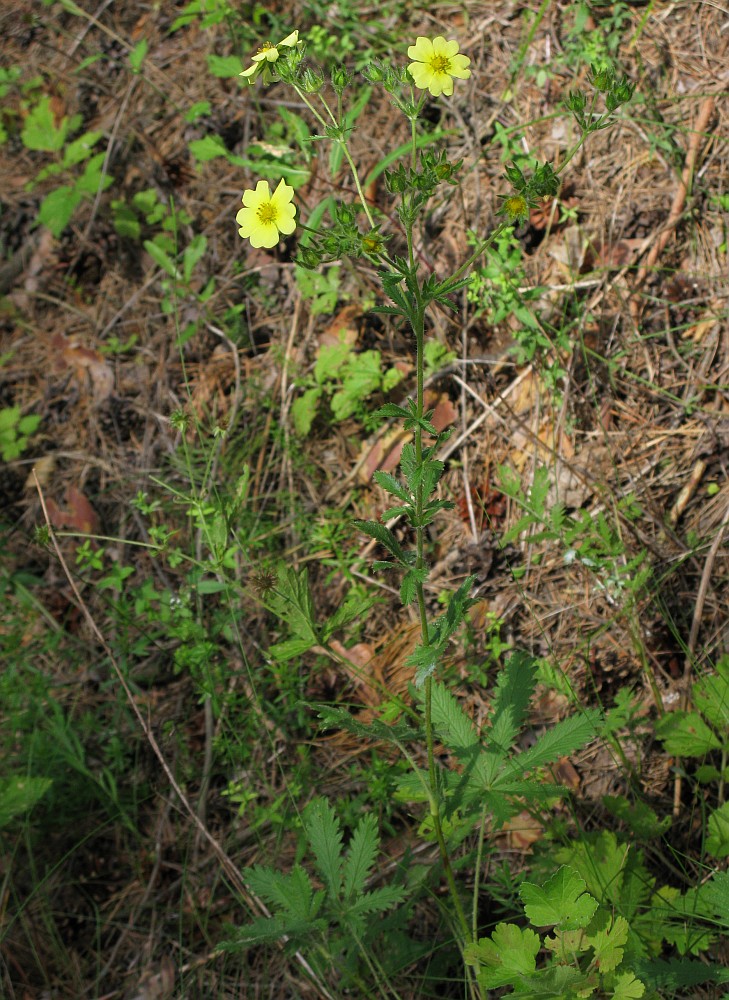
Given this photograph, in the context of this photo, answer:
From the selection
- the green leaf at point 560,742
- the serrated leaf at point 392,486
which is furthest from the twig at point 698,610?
the serrated leaf at point 392,486

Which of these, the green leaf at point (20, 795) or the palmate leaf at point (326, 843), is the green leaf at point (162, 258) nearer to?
the green leaf at point (20, 795)

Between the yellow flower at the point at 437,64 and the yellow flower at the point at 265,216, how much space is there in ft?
1.20

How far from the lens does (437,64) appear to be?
1619 millimetres

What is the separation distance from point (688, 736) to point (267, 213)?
150 cm

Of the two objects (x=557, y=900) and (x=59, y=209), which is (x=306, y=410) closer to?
(x=59, y=209)

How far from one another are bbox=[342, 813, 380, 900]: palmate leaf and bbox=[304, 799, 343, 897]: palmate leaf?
0.02 m

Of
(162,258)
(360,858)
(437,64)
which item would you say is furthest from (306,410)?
(360,858)

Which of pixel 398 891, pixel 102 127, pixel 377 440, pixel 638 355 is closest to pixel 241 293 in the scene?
pixel 377 440

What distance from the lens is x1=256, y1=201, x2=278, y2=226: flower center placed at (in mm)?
1595

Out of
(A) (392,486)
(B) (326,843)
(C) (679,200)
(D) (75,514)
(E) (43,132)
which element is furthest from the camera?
(E) (43,132)

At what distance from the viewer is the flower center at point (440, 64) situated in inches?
63.4

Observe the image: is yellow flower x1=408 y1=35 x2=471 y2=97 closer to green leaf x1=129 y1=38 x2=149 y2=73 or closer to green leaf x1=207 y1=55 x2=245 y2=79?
green leaf x1=207 y1=55 x2=245 y2=79

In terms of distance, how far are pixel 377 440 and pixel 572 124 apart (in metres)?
1.30

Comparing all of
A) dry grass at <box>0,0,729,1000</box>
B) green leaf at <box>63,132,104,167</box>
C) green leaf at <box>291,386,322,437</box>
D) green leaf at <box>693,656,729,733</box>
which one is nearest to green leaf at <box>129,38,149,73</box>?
dry grass at <box>0,0,729,1000</box>
